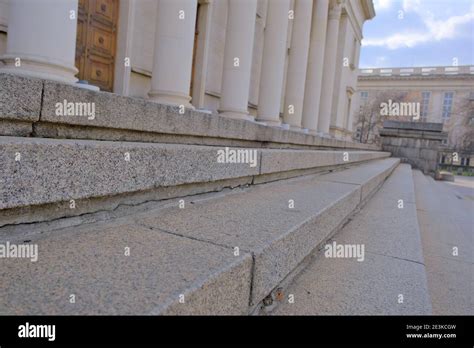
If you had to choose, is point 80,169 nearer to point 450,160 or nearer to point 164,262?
point 164,262

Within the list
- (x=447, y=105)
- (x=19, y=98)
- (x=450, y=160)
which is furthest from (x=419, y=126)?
(x=447, y=105)

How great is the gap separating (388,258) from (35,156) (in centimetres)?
264

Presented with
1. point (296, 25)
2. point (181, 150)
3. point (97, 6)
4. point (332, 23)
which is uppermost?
point (332, 23)

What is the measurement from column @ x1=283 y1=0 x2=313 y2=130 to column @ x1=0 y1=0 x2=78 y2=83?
7.81 m

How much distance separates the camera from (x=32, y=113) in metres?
1.92

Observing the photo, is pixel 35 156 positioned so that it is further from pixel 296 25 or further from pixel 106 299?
pixel 296 25

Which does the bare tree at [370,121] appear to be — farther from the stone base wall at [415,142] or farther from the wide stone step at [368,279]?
the wide stone step at [368,279]

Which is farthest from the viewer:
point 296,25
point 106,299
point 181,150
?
point 296,25

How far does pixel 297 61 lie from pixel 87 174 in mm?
9434

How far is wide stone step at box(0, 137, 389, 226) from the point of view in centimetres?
150

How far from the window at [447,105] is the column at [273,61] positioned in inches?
2365

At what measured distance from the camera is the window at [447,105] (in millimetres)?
57375

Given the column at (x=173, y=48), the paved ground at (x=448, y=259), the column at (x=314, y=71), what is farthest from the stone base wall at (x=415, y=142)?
the column at (x=173, y=48)
